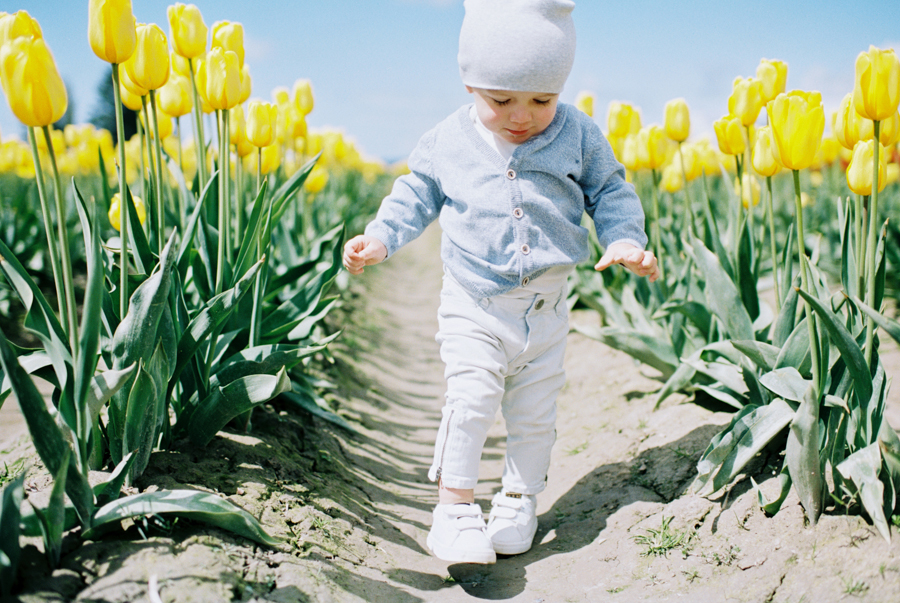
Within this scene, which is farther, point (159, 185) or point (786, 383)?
point (159, 185)

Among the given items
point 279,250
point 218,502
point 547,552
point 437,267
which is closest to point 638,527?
point 547,552

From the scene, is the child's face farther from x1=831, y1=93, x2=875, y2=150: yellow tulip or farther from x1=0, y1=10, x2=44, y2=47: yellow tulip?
x1=0, y1=10, x2=44, y2=47: yellow tulip

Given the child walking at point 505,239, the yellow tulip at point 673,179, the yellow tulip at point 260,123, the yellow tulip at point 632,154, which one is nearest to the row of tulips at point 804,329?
the child walking at point 505,239

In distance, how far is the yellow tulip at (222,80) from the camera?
2125 millimetres

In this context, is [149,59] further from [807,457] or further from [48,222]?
[807,457]

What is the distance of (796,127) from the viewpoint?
174 centimetres

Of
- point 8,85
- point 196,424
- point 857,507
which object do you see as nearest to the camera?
point 8,85

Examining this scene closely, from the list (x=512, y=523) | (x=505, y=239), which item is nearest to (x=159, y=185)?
(x=505, y=239)

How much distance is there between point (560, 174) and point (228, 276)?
113cm

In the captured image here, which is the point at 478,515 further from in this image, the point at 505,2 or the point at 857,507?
the point at 505,2

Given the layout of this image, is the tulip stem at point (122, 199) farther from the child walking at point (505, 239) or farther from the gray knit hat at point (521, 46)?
the gray knit hat at point (521, 46)

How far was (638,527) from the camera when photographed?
2.06 metres

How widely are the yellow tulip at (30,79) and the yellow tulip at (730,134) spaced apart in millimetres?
2171

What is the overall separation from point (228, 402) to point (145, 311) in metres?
0.43
